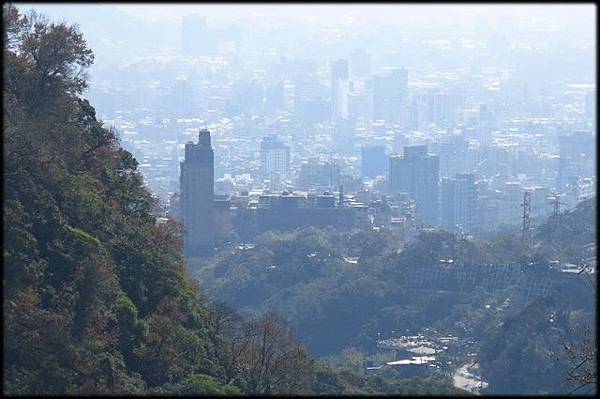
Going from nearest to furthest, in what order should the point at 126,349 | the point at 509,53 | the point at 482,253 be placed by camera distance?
the point at 126,349 < the point at 482,253 < the point at 509,53

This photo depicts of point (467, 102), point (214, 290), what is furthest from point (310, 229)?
point (467, 102)

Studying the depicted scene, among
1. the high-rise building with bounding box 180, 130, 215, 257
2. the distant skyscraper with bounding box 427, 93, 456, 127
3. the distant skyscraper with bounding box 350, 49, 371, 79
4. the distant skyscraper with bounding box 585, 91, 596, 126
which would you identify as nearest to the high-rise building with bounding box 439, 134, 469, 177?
→ the distant skyscraper with bounding box 585, 91, 596, 126

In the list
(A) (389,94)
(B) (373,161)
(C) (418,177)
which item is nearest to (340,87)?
(A) (389,94)

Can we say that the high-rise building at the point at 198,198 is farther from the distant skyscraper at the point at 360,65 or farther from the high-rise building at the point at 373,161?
the distant skyscraper at the point at 360,65

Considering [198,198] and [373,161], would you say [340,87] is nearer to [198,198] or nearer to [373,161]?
[373,161]

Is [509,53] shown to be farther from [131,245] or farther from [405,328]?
[131,245]

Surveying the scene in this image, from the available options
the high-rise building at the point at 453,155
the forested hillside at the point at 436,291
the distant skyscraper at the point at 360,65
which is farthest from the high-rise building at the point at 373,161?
the forested hillside at the point at 436,291
